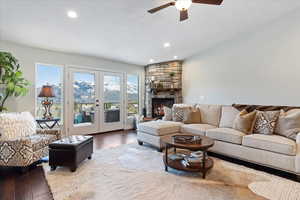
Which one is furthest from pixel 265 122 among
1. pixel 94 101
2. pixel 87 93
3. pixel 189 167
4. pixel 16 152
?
pixel 87 93

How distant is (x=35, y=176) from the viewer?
2.43m

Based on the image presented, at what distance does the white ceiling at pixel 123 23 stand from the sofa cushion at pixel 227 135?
223 centimetres

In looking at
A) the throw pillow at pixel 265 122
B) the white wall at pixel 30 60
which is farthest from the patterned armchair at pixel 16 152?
the throw pillow at pixel 265 122

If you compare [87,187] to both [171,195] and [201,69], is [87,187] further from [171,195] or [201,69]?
[201,69]

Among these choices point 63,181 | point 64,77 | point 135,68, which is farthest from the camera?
point 135,68

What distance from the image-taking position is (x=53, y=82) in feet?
15.6

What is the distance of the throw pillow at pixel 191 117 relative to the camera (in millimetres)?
4035

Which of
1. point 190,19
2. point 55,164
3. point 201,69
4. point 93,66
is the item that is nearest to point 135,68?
point 93,66

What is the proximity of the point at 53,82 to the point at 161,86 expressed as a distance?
3369 mm

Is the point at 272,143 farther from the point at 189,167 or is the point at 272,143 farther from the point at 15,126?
the point at 15,126

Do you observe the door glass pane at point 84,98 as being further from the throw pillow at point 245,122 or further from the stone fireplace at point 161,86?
the throw pillow at point 245,122

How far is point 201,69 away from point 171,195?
3.96 m

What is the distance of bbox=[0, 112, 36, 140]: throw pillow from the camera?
2560 mm

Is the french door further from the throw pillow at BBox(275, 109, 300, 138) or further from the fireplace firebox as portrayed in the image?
the throw pillow at BBox(275, 109, 300, 138)
